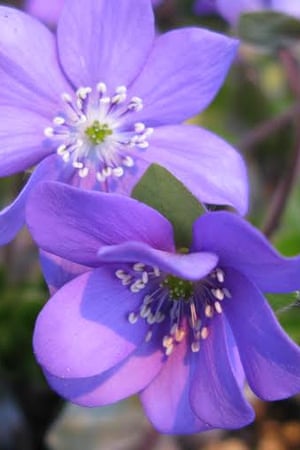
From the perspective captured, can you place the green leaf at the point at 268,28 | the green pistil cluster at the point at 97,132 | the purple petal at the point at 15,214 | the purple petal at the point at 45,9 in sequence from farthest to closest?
the purple petal at the point at 45,9
the green leaf at the point at 268,28
the green pistil cluster at the point at 97,132
the purple petal at the point at 15,214

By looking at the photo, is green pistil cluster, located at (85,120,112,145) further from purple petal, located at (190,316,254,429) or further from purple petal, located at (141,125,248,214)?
purple petal, located at (190,316,254,429)

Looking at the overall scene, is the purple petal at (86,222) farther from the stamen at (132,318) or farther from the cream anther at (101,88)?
the cream anther at (101,88)

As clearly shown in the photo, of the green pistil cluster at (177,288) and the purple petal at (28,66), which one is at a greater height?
the purple petal at (28,66)

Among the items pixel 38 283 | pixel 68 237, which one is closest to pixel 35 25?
pixel 68 237

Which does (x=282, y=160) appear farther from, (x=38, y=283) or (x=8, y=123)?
(x=8, y=123)

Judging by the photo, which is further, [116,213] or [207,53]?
[207,53]

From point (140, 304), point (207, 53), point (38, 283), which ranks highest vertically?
point (207, 53)

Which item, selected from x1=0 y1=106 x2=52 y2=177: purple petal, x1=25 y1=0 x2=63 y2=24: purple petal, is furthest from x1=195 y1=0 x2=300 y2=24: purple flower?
x1=0 y1=106 x2=52 y2=177: purple petal

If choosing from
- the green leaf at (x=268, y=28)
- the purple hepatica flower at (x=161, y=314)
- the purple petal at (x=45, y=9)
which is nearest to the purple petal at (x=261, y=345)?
the purple hepatica flower at (x=161, y=314)
